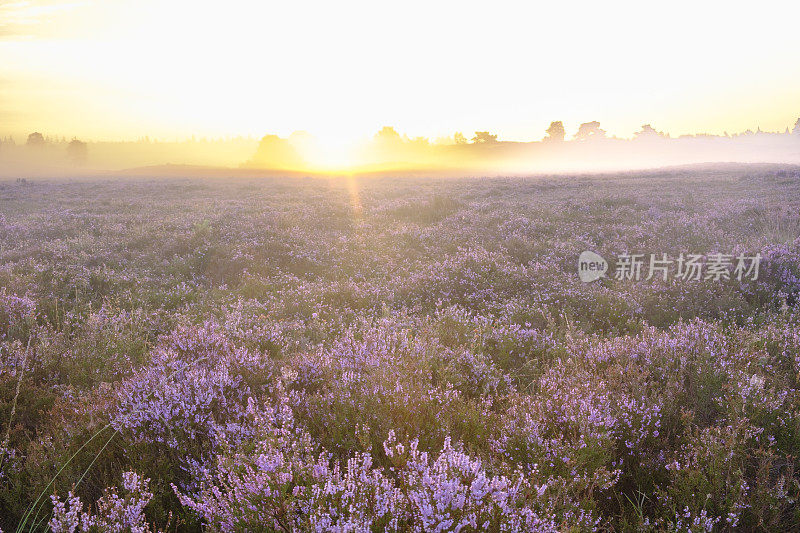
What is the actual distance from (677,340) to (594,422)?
211 centimetres

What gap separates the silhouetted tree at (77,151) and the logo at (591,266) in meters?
164

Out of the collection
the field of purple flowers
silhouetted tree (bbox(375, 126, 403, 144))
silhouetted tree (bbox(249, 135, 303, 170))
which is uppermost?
silhouetted tree (bbox(375, 126, 403, 144))

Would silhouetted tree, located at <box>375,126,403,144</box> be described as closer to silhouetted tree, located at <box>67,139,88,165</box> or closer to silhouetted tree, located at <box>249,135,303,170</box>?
silhouetted tree, located at <box>249,135,303,170</box>

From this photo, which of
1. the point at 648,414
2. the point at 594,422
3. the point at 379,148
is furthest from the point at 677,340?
the point at 379,148

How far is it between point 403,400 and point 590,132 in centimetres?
13526

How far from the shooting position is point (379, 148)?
134 meters

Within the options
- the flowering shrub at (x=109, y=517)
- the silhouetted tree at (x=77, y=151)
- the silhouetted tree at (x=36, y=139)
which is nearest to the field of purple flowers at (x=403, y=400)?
the flowering shrub at (x=109, y=517)

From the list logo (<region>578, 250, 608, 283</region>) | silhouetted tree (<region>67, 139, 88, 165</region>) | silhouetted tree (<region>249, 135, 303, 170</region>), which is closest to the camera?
logo (<region>578, 250, 608, 283</region>)

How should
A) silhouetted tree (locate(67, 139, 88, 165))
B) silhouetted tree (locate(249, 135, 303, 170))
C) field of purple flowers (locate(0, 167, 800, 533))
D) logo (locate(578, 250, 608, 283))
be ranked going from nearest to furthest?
field of purple flowers (locate(0, 167, 800, 533))
logo (locate(578, 250, 608, 283))
silhouetted tree (locate(249, 135, 303, 170))
silhouetted tree (locate(67, 139, 88, 165))

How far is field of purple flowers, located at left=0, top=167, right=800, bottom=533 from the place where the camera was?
2.19 metres

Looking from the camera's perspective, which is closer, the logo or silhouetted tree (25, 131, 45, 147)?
the logo

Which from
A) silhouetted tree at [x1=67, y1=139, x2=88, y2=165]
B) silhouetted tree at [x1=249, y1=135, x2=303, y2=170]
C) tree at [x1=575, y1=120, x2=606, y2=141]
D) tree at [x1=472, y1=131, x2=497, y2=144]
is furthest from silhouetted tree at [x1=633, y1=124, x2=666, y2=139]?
silhouetted tree at [x1=67, y1=139, x2=88, y2=165]

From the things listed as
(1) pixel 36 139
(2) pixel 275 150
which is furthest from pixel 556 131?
(1) pixel 36 139

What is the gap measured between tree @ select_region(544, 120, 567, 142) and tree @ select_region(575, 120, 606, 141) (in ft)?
14.6
